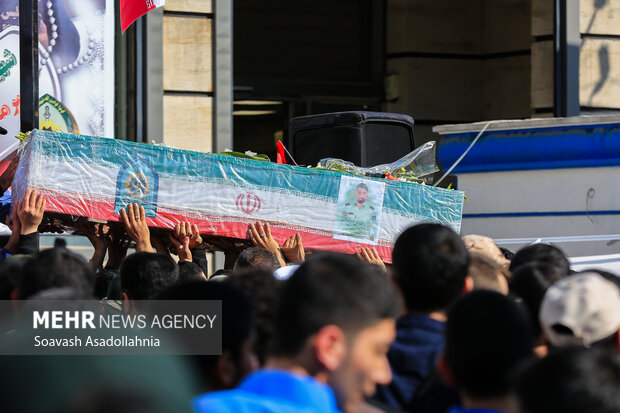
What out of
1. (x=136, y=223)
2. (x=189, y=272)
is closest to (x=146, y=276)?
(x=189, y=272)

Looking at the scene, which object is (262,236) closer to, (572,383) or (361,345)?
(361,345)

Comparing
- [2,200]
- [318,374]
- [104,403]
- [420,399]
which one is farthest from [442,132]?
[104,403]

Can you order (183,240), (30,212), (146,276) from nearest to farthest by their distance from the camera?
(146,276), (30,212), (183,240)

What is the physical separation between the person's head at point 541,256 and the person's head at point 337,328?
205cm

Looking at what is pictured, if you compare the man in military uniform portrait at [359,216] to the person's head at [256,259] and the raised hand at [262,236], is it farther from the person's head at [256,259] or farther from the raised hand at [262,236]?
the person's head at [256,259]

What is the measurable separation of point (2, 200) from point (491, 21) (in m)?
9.19

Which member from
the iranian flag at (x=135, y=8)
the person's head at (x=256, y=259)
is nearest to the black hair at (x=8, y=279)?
the person's head at (x=256, y=259)

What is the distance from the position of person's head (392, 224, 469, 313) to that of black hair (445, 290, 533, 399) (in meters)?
0.41

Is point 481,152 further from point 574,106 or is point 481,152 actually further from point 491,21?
point 491,21

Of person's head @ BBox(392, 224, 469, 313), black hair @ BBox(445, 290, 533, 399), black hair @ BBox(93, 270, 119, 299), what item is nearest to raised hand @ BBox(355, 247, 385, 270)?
black hair @ BBox(93, 270, 119, 299)

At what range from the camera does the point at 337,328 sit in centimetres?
190

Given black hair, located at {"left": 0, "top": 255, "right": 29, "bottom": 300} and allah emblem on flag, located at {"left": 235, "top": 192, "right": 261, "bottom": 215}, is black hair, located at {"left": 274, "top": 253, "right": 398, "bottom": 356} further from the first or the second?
allah emblem on flag, located at {"left": 235, "top": 192, "right": 261, "bottom": 215}

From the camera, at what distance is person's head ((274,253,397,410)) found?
1.88m

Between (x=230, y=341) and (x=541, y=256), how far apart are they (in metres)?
2.08
